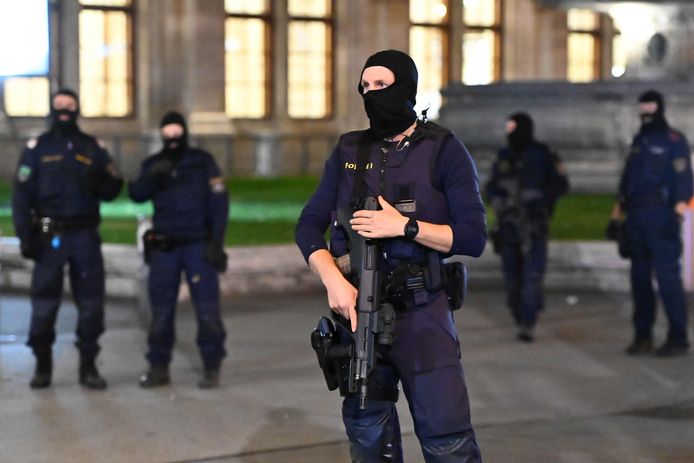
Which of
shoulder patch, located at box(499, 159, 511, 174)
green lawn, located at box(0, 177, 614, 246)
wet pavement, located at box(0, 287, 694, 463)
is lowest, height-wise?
wet pavement, located at box(0, 287, 694, 463)

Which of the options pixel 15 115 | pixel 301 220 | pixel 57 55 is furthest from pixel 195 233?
pixel 15 115

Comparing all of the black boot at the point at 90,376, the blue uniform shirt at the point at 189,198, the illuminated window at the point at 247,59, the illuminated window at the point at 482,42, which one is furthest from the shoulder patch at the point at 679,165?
the illuminated window at the point at 482,42

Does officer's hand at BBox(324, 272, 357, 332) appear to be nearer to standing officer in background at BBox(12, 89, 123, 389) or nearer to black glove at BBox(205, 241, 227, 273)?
black glove at BBox(205, 241, 227, 273)

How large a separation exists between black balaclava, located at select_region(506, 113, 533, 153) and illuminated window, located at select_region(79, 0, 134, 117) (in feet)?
55.8

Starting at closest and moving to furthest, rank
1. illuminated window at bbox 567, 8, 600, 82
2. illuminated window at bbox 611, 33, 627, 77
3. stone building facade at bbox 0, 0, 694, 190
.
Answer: stone building facade at bbox 0, 0, 694, 190 < illuminated window at bbox 567, 8, 600, 82 < illuminated window at bbox 611, 33, 627, 77

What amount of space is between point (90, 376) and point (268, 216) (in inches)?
360

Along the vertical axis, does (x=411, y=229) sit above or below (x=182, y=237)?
above

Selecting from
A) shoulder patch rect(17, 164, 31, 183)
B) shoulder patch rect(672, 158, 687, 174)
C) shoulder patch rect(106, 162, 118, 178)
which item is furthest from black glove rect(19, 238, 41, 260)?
shoulder patch rect(672, 158, 687, 174)

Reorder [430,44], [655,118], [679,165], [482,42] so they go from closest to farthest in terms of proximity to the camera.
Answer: [679,165] → [655,118] → [430,44] → [482,42]

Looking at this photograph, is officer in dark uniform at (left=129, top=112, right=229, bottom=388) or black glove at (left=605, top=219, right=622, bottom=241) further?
black glove at (left=605, top=219, right=622, bottom=241)

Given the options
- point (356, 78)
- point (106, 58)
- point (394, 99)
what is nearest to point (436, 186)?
point (394, 99)

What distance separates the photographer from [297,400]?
8500 millimetres

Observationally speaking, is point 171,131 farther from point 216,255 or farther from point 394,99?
point 394,99

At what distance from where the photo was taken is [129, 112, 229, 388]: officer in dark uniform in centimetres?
871
